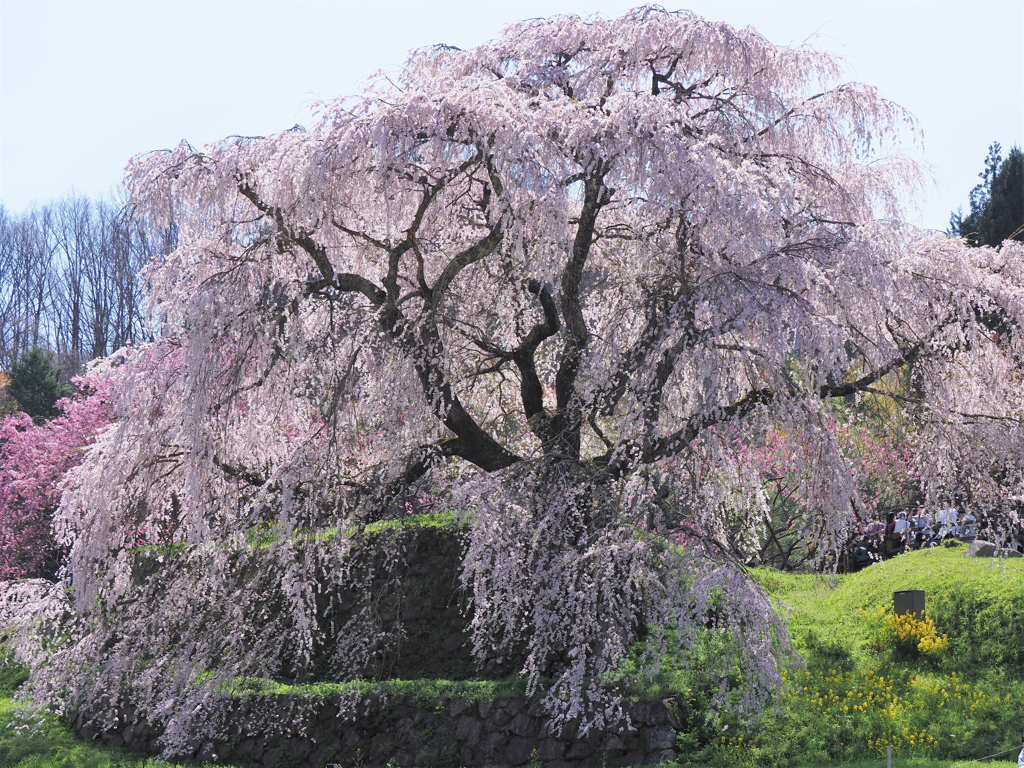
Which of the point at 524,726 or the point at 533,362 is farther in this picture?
the point at 533,362

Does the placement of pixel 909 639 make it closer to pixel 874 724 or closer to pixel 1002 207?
pixel 874 724

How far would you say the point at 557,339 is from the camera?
9477 mm

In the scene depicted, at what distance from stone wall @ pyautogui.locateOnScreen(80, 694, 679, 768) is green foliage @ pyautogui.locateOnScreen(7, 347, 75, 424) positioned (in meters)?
16.2

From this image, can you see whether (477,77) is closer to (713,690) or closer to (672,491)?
(672,491)

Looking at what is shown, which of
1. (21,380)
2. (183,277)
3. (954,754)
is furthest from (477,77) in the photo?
(21,380)

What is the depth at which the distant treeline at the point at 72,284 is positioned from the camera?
3428cm

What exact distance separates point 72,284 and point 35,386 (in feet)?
41.2

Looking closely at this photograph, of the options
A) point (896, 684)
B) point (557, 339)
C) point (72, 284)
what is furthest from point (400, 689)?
point (72, 284)

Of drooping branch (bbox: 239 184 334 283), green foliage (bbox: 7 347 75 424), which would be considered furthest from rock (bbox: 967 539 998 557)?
green foliage (bbox: 7 347 75 424)

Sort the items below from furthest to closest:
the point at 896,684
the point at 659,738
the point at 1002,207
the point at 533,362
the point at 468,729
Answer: the point at 1002,207
the point at 533,362
the point at 896,684
the point at 468,729
the point at 659,738

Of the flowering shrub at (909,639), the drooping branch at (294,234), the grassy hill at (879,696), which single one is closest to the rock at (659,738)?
the grassy hill at (879,696)

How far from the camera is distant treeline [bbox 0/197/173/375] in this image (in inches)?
1350

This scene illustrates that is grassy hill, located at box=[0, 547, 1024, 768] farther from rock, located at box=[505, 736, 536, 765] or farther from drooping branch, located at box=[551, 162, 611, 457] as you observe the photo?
drooping branch, located at box=[551, 162, 611, 457]

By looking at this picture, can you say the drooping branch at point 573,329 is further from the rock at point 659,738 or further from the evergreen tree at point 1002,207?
the evergreen tree at point 1002,207
